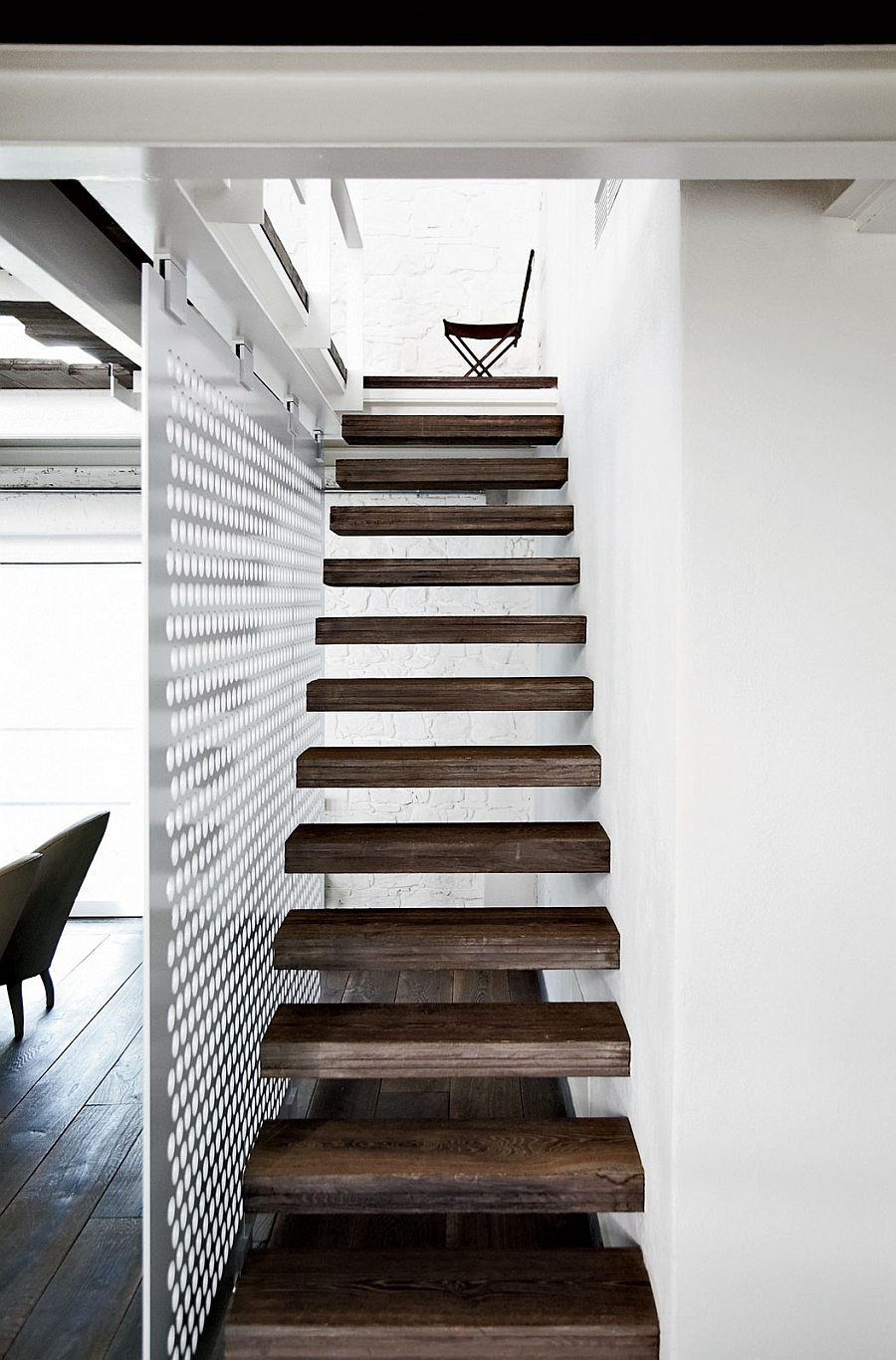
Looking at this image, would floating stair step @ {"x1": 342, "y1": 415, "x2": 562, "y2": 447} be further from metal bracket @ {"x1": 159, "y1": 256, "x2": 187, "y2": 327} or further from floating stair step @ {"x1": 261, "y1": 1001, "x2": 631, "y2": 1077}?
floating stair step @ {"x1": 261, "y1": 1001, "x2": 631, "y2": 1077}

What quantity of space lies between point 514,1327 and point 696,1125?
0.56m

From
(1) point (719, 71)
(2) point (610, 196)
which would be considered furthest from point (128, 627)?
(1) point (719, 71)

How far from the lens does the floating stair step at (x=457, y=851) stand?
262 cm

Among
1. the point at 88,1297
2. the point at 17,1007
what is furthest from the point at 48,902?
the point at 88,1297

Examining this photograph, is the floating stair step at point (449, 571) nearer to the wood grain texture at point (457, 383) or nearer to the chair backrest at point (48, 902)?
the wood grain texture at point (457, 383)

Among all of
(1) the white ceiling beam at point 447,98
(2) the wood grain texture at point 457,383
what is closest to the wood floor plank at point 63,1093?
(2) the wood grain texture at point 457,383

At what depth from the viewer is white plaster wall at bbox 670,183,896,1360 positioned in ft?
5.77

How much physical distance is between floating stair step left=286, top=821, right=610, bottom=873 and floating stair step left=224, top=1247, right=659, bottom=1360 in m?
0.85

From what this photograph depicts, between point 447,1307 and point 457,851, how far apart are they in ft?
3.26

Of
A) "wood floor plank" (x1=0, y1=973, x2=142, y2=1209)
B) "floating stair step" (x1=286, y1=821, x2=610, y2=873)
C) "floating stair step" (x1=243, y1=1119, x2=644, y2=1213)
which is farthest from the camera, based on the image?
"wood floor plank" (x1=0, y1=973, x2=142, y2=1209)

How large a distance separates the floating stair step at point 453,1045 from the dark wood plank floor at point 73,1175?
0.68 m

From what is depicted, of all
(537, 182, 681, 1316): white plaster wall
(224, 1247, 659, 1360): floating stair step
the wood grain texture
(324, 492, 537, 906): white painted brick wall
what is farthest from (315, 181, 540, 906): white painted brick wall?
(224, 1247, 659, 1360): floating stair step

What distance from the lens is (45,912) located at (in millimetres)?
4020

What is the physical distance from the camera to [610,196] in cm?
261
